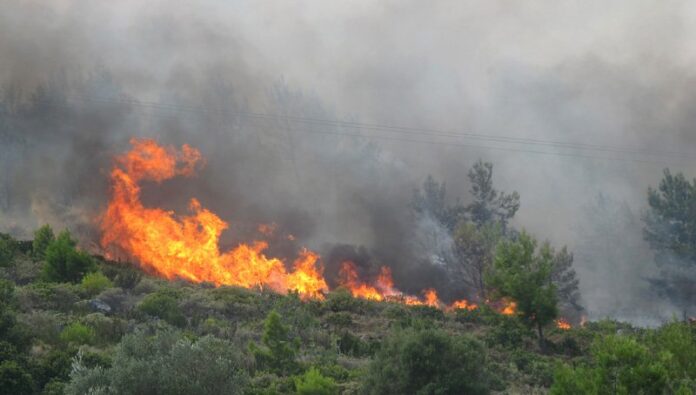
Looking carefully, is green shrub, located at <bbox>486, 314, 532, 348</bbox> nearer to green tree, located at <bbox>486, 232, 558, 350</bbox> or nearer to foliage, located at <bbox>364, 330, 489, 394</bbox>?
green tree, located at <bbox>486, 232, 558, 350</bbox>

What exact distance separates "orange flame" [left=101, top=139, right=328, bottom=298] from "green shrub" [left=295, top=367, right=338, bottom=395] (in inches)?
1263

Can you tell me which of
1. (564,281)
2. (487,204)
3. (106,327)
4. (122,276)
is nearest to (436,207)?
(487,204)

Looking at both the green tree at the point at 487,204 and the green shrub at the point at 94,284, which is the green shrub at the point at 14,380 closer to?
the green shrub at the point at 94,284

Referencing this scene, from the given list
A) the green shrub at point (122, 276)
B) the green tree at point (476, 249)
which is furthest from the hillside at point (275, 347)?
the green tree at point (476, 249)

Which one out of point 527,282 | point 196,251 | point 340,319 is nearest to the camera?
point 527,282

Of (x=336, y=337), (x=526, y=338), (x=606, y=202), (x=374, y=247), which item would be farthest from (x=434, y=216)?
(x=336, y=337)

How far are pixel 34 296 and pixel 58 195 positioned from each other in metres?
38.9

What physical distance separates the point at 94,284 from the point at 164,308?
609 cm

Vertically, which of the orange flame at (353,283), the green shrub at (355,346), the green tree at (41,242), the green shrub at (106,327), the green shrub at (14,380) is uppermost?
the orange flame at (353,283)

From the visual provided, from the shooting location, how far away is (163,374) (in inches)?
625

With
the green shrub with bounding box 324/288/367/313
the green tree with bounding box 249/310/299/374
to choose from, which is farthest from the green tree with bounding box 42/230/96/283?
the green tree with bounding box 249/310/299/374

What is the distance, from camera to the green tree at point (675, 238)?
5997cm

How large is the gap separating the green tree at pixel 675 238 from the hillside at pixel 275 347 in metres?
17.5

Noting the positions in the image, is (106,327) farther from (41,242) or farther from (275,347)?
(41,242)
